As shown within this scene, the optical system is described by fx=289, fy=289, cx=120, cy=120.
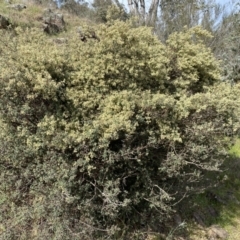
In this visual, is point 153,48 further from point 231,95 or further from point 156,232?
point 156,232

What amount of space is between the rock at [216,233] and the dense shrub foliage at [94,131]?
3.89ft

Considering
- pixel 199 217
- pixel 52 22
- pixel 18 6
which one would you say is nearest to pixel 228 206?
pixel 199 217

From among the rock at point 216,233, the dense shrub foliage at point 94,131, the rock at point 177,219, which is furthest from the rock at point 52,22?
the rock at point 216,233

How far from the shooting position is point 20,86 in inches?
A: 144

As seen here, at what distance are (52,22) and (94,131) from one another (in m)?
8.68

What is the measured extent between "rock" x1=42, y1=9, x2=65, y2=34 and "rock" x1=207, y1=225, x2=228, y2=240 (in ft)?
28.2

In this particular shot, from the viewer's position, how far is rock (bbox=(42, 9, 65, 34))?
10.7 m

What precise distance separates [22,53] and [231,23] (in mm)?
10611

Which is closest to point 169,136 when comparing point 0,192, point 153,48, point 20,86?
point 153,48

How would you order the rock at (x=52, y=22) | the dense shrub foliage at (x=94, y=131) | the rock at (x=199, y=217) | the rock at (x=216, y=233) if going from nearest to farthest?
the dense shrub foliage at (x=94, y=131) → the rock at (x=216, y=233) → the rock at (x=199, y=217) → the rock at (x=52, y=22)

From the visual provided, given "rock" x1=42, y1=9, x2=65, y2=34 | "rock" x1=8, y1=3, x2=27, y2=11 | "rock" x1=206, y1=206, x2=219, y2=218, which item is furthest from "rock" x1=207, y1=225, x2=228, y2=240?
"rock" x1=8, y1=3, x2=27, y2=11

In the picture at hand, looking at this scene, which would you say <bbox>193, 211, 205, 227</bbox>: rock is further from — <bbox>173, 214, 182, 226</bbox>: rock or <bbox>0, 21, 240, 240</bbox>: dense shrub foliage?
<bbox>0, 21, 240, 240</bbox>: dense shrub foliage

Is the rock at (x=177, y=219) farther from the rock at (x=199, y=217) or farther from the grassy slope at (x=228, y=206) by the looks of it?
the rock at (x=199, y=217)

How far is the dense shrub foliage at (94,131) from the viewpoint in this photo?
12.3 ft
